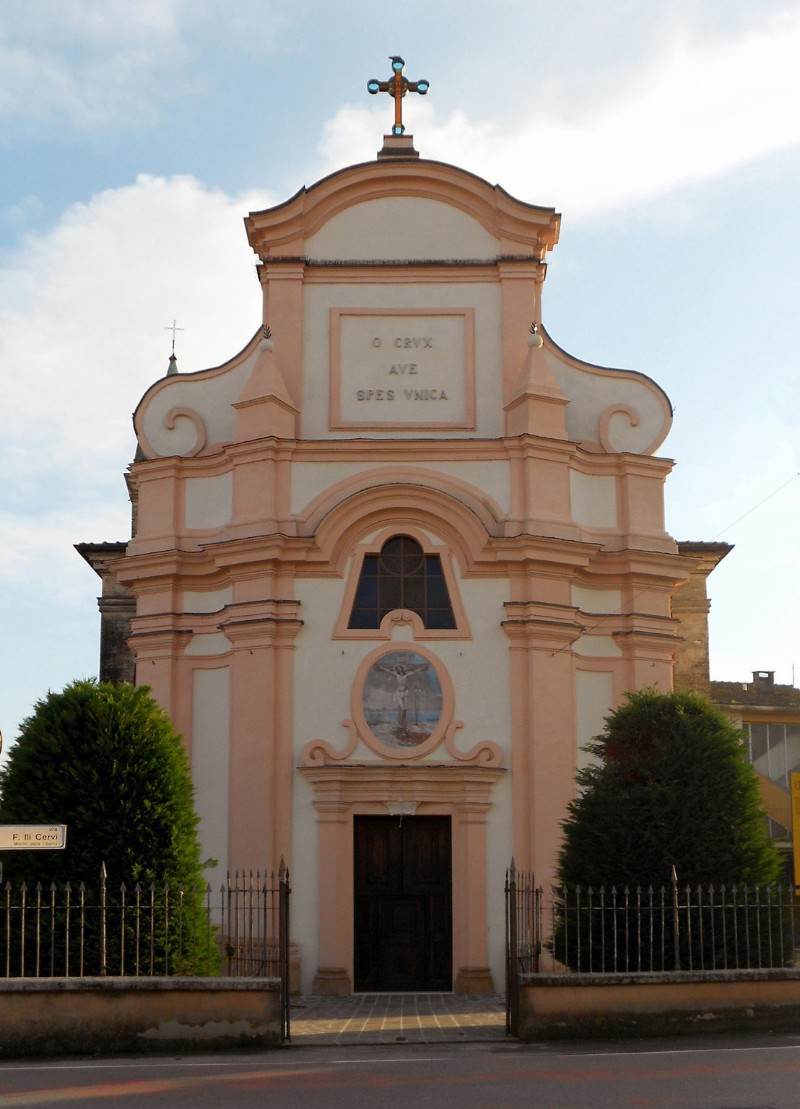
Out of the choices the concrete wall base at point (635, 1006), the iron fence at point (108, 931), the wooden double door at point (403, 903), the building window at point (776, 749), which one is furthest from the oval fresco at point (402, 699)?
the building window at point (776, 749)

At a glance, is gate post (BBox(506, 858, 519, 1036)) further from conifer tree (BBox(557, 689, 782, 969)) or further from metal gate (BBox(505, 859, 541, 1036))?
conifer tree (BBox(557, 689, 782, 969))

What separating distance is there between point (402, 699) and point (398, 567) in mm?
1935

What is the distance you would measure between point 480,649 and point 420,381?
4.15 m

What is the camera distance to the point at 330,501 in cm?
2098

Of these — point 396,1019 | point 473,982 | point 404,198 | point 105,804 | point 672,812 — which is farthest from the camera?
point 404,198

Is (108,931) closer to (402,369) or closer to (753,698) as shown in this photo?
(402,369)

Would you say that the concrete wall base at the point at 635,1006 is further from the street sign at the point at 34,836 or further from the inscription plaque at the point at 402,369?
the inscription plaque at the point at 402,369

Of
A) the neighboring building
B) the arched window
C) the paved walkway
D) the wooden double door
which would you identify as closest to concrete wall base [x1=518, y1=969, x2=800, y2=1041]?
the paved walkway

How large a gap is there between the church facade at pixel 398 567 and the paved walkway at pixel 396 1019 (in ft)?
2.12

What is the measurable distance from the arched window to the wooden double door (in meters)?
2.81

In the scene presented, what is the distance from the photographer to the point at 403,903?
2002 centimetres

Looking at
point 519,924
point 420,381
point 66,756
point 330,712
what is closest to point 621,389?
point 420,381

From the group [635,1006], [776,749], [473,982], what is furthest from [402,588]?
[776,749]

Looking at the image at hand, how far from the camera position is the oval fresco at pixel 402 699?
20.3 metres
